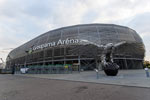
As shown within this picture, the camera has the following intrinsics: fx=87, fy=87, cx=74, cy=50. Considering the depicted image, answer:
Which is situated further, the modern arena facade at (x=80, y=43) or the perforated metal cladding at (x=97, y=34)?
the perforated metal cladding at (x=97, y=34)

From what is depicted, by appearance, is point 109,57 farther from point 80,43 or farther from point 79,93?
point 80,43

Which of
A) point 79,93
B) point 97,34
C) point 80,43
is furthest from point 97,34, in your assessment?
point 79,93

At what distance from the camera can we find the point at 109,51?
1382cm

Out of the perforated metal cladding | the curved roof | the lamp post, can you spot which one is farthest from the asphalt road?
the curved roof

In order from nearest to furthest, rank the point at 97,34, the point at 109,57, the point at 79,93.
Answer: the point at 79,93, the point at 109,57, the point at 97,34

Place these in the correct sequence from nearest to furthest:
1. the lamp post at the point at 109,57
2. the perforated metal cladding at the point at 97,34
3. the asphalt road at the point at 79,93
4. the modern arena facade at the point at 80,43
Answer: the asphalt road at the point at 79,93, the lamp post at the point at 109,57, the modern arena facade at the point at 80,43, the perforated metal cladding at the point at 97,34

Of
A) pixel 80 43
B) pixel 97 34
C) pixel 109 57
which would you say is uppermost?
pixel 97 34

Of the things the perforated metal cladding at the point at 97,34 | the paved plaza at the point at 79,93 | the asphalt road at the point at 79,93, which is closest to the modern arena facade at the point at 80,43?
the perforated metal cladding at the point at 97,34

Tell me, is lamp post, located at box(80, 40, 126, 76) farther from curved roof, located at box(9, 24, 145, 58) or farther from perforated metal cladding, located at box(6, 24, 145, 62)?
curved roof, located at box(9, 24, 145, 58)

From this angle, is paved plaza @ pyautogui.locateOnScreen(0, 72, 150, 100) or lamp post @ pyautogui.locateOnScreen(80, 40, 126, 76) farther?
lamp post @ pyautogui.locateOnScreen(80, 40, 126, 76)

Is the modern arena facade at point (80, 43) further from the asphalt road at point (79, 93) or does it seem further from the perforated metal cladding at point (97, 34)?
the asphalt road at point (79, 93)

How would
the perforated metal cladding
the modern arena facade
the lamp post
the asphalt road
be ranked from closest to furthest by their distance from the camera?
1. the asphalt road
2. the lamp post
3. the modern arena facade
4. the perforated metal cladding

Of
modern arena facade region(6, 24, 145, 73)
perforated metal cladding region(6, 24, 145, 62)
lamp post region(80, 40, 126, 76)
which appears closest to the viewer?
lamp post region(80, 40, 126, 76)

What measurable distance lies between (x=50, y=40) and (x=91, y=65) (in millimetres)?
19775
